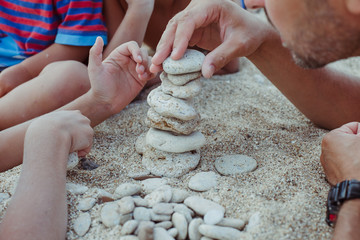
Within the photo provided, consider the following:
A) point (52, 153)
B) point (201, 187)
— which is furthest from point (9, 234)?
point (201, 187)

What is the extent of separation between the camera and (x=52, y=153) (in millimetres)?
1519

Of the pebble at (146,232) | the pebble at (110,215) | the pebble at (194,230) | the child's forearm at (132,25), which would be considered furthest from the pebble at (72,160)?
the child's forearm at (132,25)

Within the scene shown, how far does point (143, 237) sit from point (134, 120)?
117 centimetres

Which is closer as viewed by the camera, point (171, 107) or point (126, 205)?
point (126, 205)

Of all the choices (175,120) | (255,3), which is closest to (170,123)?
(175,120)

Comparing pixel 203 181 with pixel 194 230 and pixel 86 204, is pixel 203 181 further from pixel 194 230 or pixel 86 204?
pixel 86 204

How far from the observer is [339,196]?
1.33 meters

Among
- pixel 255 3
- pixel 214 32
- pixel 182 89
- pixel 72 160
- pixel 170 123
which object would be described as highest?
pixel 255 3

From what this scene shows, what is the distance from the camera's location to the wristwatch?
51.6 inches

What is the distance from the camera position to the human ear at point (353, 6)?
118cm

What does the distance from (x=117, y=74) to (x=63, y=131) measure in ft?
1.77

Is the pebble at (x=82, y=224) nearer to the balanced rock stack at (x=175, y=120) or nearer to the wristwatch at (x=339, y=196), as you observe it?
the balanced rock stack at (x=175, y=120)

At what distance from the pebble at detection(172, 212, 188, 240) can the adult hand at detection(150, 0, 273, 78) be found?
0.62 meters

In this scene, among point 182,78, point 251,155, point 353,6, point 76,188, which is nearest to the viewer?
point 353,6
